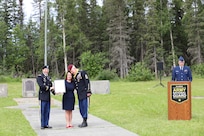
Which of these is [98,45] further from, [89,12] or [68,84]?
[68,84]

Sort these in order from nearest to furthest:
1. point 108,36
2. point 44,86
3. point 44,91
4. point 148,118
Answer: point 44,86 < point 44,91 < point 148,118 < point 108,36

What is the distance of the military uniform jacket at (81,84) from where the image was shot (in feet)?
34.5

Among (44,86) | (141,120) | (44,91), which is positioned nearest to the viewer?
(44,86)

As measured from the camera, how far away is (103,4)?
62.8 m

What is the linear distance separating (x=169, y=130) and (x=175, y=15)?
52947 millimetres

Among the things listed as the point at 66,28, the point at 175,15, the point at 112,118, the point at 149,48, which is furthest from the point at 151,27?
the point at 112,118

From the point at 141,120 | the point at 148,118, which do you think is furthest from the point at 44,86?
the point at 148,118

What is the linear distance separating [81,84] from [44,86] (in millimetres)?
989

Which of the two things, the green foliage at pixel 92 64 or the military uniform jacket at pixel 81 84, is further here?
the green foliage at pixel 92 64

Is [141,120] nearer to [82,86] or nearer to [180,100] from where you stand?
[180,100]

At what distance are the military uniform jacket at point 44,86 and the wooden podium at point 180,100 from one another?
11.9 feet

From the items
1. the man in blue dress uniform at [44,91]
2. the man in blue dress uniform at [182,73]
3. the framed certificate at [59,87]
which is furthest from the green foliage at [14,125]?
the man in blue dress uniform at [182,73]

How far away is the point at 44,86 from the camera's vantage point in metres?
10.4

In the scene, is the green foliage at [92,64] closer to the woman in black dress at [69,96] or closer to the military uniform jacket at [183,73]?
the military uniform jacket at [183,73]
